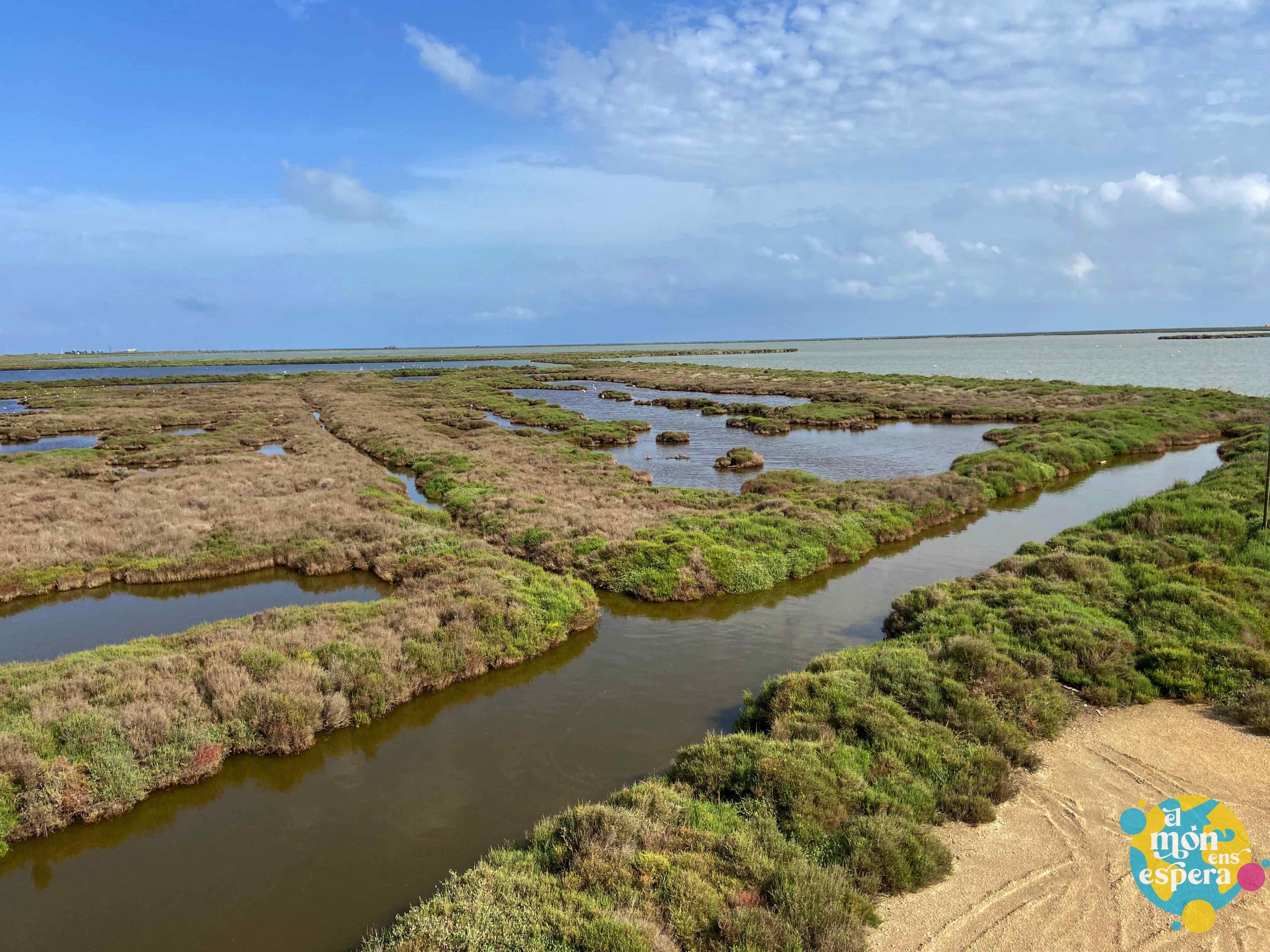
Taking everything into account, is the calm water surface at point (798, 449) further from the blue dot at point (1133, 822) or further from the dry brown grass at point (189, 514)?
the blue dot at point (1133, 822)

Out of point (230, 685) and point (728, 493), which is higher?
point (728, 493)

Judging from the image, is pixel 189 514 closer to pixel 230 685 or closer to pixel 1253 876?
pixel 230 685

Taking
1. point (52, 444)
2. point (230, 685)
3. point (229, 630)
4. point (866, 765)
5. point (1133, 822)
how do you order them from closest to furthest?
point (1133, 822)
point (866, 765)
point (230, 685)
point (229, 630)
point (52, 444)

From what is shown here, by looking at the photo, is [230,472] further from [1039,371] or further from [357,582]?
[1039,371]

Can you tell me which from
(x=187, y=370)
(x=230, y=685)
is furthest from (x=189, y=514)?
(x=187, y=370)

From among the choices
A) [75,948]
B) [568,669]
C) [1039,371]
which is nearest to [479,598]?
[568,669]
